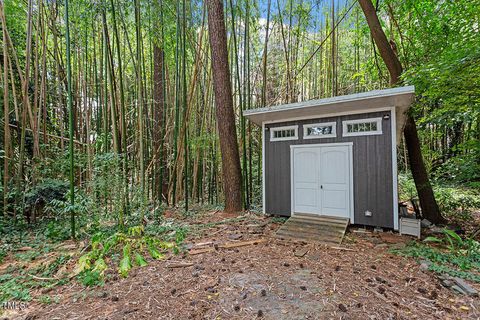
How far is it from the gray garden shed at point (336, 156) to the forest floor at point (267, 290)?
41.1 inches

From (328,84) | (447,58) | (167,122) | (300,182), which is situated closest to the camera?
(447,58)

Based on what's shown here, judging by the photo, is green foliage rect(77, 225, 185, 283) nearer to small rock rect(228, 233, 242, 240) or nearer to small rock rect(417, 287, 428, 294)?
small rock rect(228, 233, 242, 240)

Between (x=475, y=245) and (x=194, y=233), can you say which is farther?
(x=194, y=233)

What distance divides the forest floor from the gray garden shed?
41.1 inches

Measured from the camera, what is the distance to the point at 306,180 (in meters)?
4.67

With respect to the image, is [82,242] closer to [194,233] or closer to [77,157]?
[194,233]

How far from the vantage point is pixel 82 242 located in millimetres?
3588

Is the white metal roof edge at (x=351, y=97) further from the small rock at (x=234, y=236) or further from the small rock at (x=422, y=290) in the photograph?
the small rock at (x=422, y=290)

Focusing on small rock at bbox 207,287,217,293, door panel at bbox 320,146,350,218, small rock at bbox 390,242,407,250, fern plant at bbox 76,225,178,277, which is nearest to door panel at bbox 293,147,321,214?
door panel at bbox 320,146,350,218

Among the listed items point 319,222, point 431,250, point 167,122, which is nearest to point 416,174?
point 431,250

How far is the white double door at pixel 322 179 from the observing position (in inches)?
168

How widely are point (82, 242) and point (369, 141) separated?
4.90 meters

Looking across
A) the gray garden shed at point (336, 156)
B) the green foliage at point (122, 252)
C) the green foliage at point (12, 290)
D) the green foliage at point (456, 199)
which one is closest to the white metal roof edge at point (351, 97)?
the gray garden shed at point (336, 156)

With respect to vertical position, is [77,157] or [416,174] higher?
[77,157]
